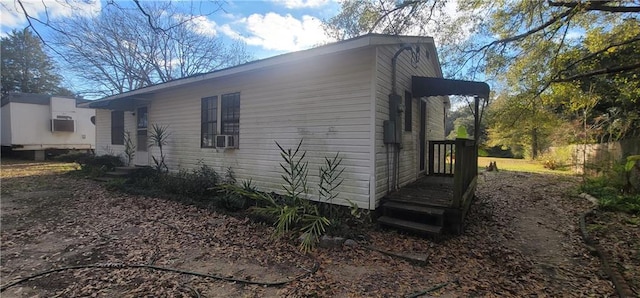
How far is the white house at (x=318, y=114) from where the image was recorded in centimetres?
498

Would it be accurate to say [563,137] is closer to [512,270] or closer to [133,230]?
[512,270]

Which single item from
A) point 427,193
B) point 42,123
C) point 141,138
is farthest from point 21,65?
point 427,193

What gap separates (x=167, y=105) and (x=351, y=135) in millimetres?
6343

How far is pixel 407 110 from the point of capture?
21.2ft

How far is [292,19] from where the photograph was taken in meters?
9.29

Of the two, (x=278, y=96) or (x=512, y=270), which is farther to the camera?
(x=278, y=96)

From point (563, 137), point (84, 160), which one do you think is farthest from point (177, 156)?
point (563, 137)

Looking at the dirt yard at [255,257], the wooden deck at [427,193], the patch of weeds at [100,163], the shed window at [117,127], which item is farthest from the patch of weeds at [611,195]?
the shed window at [117,127]

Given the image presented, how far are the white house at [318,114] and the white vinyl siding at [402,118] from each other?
2 cm

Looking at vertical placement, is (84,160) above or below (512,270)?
above

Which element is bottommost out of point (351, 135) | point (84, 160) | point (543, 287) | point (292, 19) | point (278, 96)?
point (543, 287)

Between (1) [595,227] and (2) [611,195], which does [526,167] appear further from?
(1) [595,227]

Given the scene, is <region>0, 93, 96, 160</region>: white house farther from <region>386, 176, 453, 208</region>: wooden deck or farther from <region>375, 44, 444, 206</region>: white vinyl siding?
<region>386, 176, 453, 208</region>: wooden deck

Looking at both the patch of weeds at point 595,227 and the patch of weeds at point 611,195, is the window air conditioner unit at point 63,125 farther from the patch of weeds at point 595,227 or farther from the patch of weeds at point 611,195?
the patch of weeds at point 611,195
